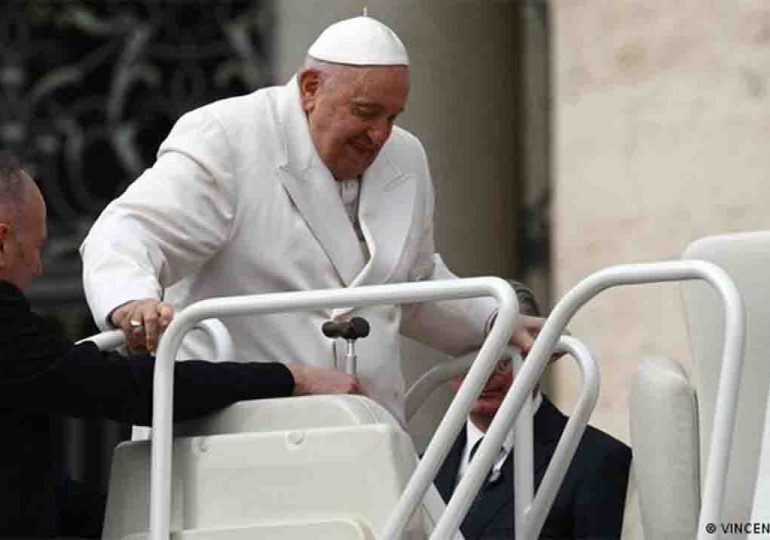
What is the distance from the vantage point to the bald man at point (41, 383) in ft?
21.0

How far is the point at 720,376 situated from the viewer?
20.1ft

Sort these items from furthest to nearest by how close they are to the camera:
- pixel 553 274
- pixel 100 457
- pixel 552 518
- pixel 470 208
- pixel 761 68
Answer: pixel 100 457 → pixel 470 208 → pixel 553 274 → pixel 761 68 → pixel 552 518

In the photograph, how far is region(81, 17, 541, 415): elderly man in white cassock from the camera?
703 cm

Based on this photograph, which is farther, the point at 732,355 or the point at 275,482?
the point at 275,482

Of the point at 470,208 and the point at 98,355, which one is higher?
the point at 98,355

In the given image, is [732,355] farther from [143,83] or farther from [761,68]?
[143,83]

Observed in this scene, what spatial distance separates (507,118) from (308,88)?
3.35 meters

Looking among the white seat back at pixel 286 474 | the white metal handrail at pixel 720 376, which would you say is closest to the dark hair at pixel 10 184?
the white seat back at pixel 286 474

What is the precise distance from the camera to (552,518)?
279 inches

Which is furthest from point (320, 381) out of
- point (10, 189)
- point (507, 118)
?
point (507, 118)

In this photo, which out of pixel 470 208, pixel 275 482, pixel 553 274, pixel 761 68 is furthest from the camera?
pixel 470 208

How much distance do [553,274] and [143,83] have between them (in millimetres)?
3531

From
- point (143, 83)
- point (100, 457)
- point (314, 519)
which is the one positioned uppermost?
point (314, 519)

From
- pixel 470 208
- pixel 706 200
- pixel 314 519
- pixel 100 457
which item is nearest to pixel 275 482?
pixel 314 519
